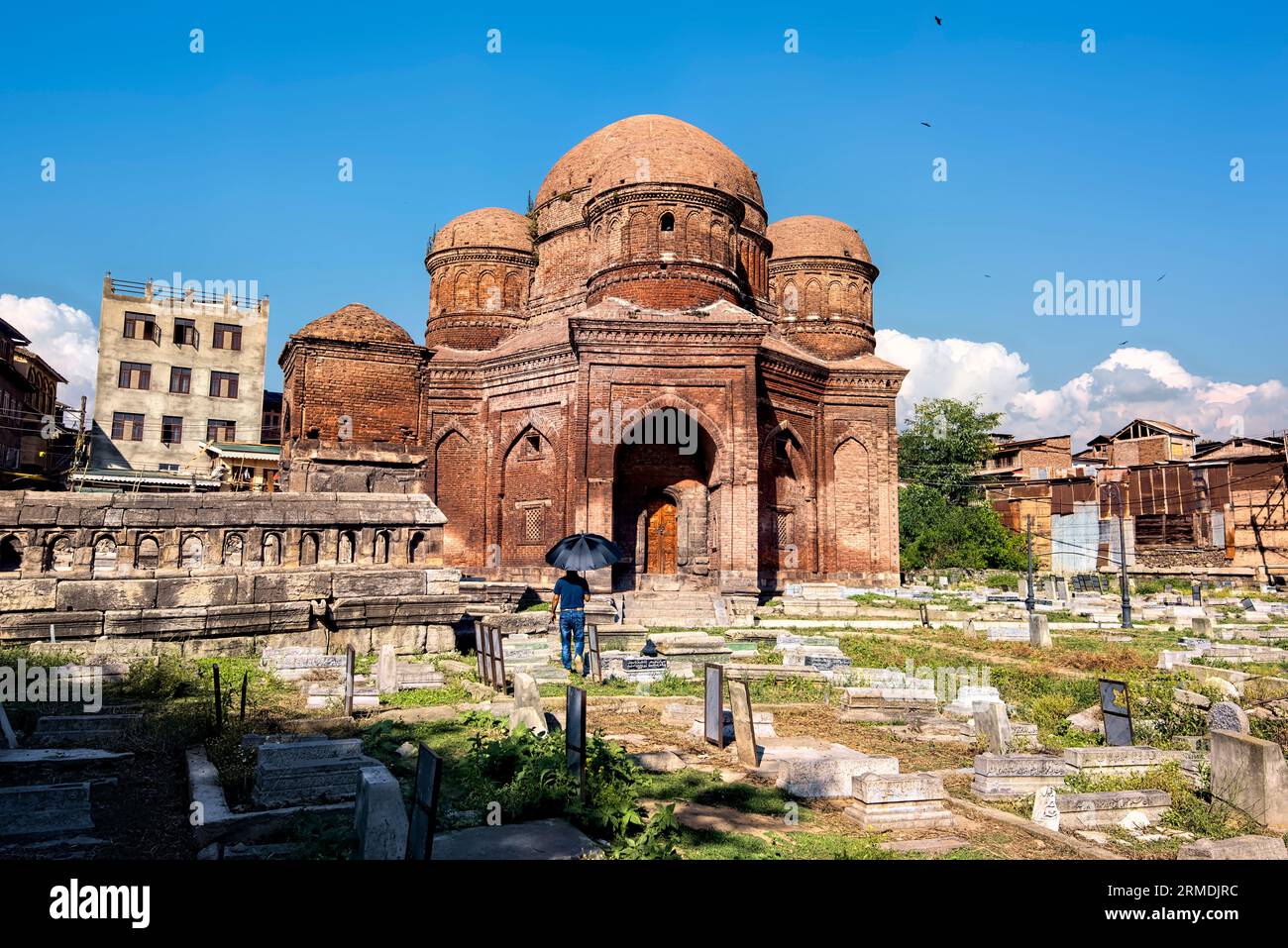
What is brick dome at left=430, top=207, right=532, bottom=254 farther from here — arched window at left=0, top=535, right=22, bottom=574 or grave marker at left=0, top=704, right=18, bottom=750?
grave marker at left=0, top=704, right=18, bottom=750

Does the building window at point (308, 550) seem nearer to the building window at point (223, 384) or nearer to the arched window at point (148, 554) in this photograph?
the arched window at point (148, 554)

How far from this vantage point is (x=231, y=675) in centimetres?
827

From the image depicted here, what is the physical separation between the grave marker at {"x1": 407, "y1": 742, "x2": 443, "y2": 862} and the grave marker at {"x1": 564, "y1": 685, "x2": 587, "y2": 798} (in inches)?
61.1

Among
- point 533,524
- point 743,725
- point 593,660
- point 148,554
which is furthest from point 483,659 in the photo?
point 533,524

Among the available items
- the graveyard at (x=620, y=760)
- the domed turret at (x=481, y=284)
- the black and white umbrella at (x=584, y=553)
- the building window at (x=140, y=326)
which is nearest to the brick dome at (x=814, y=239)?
the domed turret at (x=481, y=284)

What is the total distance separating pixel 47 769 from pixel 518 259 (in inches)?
1066

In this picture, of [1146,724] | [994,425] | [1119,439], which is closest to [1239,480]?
[1119,439]

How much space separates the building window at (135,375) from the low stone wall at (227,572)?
34.8 meters

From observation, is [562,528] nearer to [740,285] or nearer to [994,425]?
[740,285]

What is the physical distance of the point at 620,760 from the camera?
18.0 feet

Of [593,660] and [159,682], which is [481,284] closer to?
[593,660]

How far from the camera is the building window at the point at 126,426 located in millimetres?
38562

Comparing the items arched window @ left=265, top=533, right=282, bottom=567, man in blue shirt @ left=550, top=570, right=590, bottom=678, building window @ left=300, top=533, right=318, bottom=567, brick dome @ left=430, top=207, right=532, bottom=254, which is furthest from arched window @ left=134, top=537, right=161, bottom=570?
brick dome @ left=430, top=207, right=532, bottom=254
